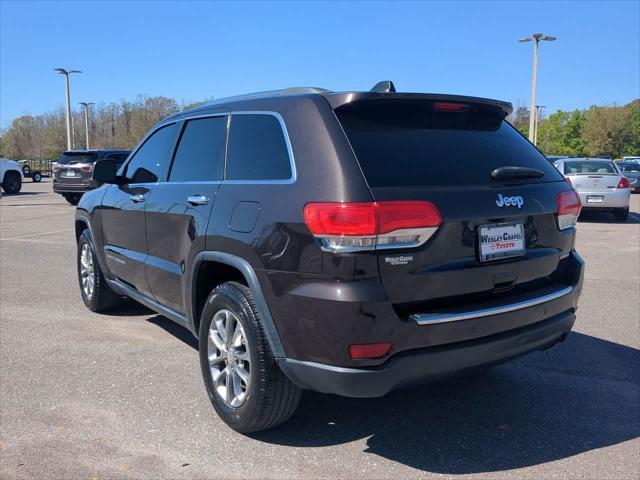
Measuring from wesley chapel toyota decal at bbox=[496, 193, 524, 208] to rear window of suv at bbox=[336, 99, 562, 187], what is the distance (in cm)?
11

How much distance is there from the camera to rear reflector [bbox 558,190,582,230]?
3.45 m

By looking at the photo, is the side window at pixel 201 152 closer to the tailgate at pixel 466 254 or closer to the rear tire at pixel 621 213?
the tailgate at pixel 466 254

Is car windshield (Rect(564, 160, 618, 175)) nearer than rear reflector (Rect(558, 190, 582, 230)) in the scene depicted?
No

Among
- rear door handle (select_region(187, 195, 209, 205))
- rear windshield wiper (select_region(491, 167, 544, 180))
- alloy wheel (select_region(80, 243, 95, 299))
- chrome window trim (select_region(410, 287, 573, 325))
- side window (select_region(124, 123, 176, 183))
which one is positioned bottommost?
alloy wheel (select_region(80, 243, 95, 299))

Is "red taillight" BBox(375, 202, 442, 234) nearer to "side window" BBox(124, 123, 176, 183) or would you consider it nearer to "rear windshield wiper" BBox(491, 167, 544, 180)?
"rear windshield wiper" BBox(491, 167, 544, 180)

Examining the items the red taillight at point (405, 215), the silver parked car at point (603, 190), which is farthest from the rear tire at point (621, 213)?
the red taillight at point (405, 215)

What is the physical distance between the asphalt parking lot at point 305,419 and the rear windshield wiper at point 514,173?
1454 mm

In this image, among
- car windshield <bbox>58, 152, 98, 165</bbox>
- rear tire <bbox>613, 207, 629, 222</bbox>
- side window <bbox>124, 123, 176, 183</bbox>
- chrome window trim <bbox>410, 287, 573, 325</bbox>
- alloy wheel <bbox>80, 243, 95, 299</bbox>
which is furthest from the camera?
car windshield <bbox>58, 152, 98, 165</bbox>

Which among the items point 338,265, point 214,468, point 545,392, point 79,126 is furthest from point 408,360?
point 79,126

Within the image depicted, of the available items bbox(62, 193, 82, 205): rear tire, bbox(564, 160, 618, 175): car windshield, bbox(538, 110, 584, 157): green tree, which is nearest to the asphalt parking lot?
bbox(564, 160, 618, 175): car windshield

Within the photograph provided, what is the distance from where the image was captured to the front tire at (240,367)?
10.1 feet

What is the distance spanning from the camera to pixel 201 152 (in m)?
3.96

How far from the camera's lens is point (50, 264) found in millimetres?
Result: 8648

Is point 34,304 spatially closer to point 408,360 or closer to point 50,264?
point 50,264
